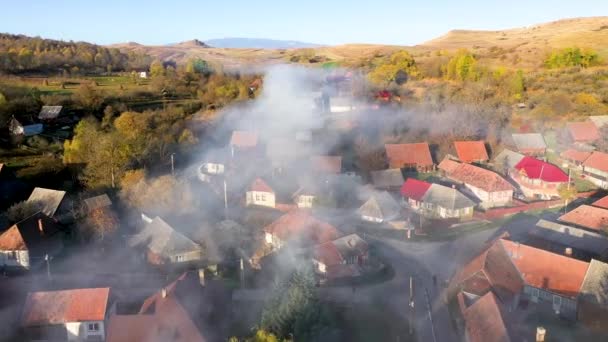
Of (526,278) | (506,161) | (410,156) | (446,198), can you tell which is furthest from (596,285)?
(410,156)

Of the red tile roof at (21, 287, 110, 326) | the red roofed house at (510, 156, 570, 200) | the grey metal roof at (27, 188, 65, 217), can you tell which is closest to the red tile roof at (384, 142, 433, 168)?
the red roofed house at (510, 156, 570, 200)

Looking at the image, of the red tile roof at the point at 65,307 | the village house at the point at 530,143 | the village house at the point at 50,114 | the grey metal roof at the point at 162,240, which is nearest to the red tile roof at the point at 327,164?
the grey metal roof at the point at 162,240

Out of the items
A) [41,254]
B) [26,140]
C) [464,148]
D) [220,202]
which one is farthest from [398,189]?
[26,140]

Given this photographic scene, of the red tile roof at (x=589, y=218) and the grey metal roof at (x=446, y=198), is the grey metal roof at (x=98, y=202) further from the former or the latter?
the red tile roof at (x=589, y=218)

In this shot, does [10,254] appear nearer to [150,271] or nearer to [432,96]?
[150,271]

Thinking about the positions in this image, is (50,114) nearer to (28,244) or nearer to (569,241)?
(28,244)

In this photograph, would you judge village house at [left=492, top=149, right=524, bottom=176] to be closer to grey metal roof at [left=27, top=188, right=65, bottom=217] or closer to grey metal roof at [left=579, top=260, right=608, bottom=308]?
grey metal roof at [left=579, top=260, right=608, bottom=308]

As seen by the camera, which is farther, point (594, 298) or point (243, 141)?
point (243, 141)
